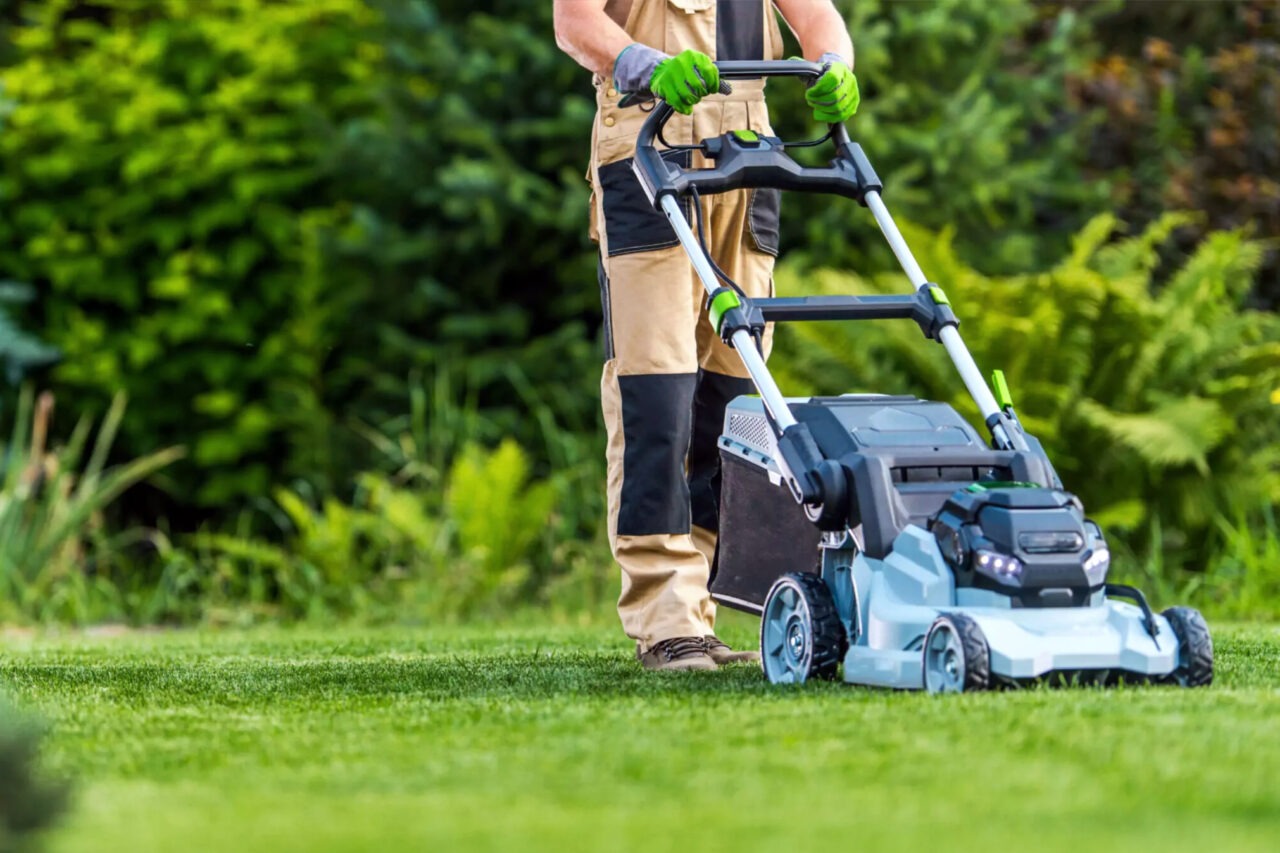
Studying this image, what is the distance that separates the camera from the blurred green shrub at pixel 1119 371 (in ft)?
22.8

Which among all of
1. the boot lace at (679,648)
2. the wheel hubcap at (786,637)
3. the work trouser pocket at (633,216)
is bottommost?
the boot lace at (679,648)

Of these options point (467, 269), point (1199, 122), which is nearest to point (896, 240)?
point (467, 269)

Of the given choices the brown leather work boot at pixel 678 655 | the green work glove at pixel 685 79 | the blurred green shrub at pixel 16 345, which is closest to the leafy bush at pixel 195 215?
the blurred green shrub at pixel 16 345

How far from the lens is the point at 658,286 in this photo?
13.6 ft

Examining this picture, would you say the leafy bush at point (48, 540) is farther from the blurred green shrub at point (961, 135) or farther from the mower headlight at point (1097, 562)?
the mower headlight at point (1097, 562)

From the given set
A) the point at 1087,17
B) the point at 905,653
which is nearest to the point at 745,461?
the point at 905,653

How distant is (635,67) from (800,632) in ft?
4.00

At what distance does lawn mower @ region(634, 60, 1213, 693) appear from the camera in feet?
10.5

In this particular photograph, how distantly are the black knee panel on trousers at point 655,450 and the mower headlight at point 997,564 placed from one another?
1.05m

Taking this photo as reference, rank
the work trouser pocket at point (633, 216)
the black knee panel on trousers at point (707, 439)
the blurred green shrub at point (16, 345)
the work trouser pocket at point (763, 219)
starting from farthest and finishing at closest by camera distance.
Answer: the blurred green shrub at point (16, 345) → the black knee panel on trousers at point (707, 439) → the work trouser pocket at point (763, 219) → the work trouser pocket at point (633, 216)

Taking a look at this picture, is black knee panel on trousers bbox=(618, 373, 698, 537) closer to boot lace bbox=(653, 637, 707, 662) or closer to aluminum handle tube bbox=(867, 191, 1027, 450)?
boot lace bbox=(653, 637, 707, 662)

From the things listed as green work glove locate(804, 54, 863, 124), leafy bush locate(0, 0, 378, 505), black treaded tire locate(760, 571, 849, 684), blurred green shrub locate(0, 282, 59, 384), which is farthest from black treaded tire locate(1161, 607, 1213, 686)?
blurred green shrub locate(0, 282, 59, 384)

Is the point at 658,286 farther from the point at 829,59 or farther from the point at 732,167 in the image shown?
the point at 829,59

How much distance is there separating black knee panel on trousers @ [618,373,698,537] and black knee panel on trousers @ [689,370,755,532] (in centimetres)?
23
